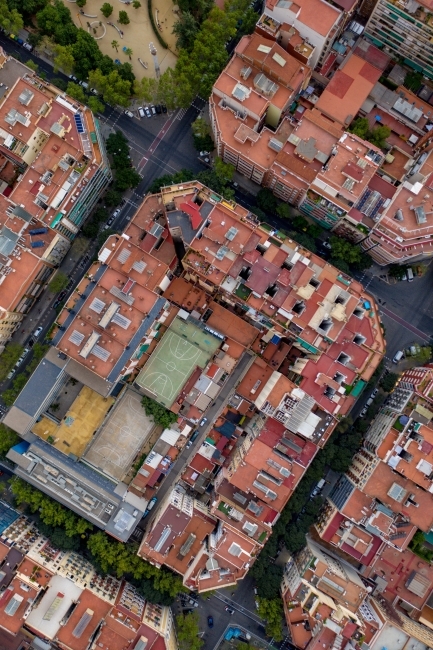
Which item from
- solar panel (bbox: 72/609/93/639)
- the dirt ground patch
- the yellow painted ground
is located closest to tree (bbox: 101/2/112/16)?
the dirt ground patch

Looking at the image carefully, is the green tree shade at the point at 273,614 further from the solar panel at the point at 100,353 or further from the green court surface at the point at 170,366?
the solar panel at the point at 100,353

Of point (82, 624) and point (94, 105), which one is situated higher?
point (94, 105)

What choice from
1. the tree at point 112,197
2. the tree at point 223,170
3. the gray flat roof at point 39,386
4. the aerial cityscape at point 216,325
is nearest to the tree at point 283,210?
the aerial cityscape at point 216,325

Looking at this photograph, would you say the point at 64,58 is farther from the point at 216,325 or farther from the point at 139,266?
the point at 216,325

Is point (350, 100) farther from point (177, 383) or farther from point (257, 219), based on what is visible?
point (177, 383)

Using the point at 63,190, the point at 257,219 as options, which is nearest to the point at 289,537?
the point at 257,219

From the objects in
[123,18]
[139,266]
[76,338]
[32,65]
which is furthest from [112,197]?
[123,18]

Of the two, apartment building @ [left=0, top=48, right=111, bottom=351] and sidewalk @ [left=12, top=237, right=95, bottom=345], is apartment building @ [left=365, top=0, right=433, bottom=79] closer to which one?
apartment building @ [left=0, top=48, right=111, bottom=351]
